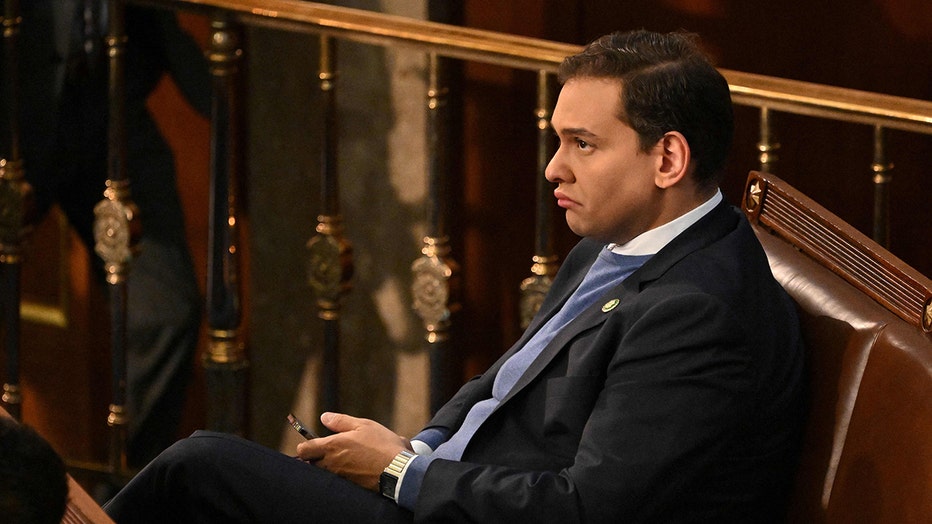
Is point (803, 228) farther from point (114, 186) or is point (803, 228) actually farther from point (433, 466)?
point (114, 186)

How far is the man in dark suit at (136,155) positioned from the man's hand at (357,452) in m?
1.95

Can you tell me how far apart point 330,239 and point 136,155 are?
0.93 meters

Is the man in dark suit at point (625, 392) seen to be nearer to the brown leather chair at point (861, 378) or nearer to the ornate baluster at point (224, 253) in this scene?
the brown leather chair at point (861, 378)

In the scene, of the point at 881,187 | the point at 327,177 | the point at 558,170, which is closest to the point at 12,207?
the point at 327,177

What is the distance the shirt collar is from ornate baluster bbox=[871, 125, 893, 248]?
0.74 metres

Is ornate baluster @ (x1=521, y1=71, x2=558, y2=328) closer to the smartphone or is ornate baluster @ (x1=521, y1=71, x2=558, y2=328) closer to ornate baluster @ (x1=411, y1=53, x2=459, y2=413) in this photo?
ornate baluster @ (x1=411, y1=53, x2=459, y2=413)

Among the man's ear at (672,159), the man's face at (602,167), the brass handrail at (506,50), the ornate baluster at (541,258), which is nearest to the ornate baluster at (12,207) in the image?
the brass handrail at (506,50)

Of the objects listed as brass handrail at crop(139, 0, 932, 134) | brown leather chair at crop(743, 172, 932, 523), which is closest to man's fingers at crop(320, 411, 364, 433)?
brown leather chair at crop(743, 172, 932, 523)

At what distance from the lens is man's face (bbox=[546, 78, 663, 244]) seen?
7.43 feet

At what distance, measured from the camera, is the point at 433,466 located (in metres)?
2.23

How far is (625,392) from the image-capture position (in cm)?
212

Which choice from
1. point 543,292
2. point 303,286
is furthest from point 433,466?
point 303,286

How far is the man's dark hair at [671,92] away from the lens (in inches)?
87.5

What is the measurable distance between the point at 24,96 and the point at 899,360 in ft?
8.98
